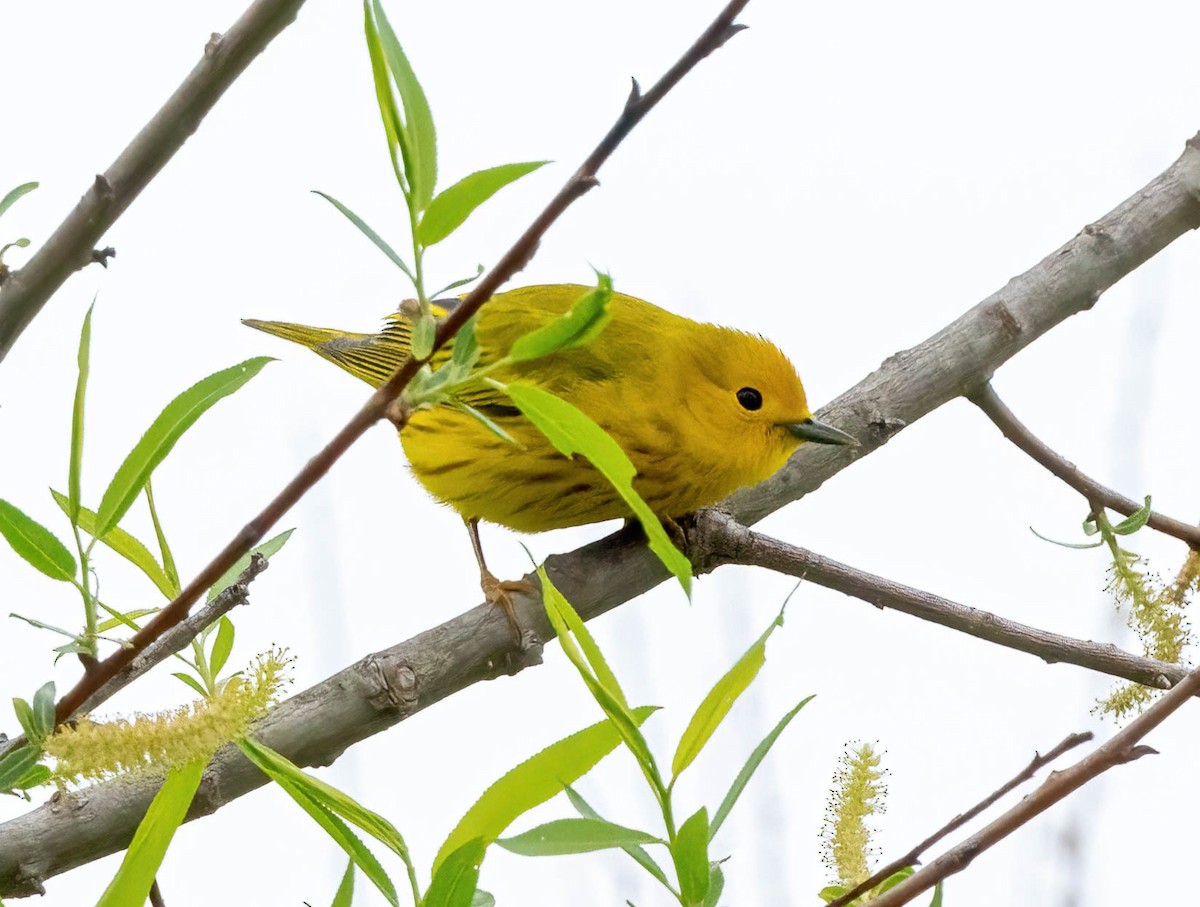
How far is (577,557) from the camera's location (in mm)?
1959

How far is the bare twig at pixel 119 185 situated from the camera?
98 cm

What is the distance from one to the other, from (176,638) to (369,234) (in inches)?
11.0

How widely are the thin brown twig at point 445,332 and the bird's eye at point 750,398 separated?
5.20 feet

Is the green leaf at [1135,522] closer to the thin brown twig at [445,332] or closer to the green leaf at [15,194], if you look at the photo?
the thin brown twig at [445,332]

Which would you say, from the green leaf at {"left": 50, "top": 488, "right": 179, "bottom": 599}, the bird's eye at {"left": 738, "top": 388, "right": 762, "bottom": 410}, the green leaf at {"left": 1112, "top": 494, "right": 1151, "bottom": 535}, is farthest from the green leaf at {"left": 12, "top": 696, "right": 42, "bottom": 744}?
the bird's eye at {"left": 738, "top": 388, "right": 762, "bottom": 410}

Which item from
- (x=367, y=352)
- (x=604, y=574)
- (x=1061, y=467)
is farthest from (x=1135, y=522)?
(x=367, y=352)

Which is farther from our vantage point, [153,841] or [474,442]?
[474,442]

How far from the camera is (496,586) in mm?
1973

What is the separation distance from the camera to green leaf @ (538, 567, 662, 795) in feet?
2.49

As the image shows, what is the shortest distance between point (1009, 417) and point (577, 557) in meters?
0.73

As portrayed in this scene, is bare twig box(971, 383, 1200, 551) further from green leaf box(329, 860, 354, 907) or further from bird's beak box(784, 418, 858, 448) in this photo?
green leaf box(329, 860, 354, 907)

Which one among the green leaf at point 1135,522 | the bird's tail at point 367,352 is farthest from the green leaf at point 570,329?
the bird's tail at point 367,352

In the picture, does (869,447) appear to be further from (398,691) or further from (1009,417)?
(398,691)

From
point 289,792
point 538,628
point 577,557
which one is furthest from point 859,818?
point 577,557
